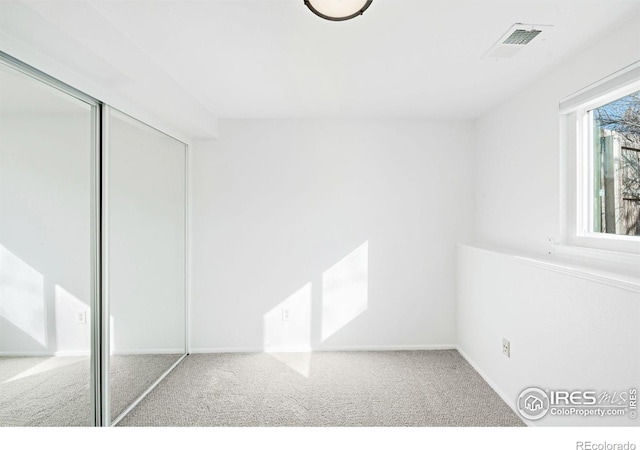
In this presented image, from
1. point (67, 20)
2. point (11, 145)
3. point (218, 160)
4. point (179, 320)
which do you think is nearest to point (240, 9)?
point (67, 20)

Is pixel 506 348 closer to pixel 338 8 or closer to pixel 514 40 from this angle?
pixel 514 40

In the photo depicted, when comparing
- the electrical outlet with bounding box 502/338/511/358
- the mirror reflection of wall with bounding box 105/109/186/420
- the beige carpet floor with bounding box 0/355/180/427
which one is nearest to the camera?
the beige carpet floor with bounding box 0/355/180/427

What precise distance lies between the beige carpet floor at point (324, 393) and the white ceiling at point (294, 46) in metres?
2.14

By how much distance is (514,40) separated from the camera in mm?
1813

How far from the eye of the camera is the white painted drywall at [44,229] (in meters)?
1.38

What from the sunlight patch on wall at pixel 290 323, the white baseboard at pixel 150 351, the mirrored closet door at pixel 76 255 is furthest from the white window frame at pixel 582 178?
the white baseboard at pixel 150 351

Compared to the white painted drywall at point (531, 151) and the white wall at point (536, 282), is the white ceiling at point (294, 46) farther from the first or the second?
the white wall at point (536, 282)

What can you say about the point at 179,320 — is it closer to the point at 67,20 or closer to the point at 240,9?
the point at 67,20

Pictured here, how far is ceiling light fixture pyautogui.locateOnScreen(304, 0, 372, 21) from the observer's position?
1.30 meters

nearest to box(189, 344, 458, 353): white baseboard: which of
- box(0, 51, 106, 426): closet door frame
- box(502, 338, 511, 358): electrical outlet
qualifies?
box(502, 338, 511, 358): electrical outlet

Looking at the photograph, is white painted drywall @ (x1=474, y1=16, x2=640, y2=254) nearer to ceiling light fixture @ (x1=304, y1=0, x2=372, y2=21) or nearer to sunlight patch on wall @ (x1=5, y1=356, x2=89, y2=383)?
ceiling light fixture @ (x1=304, y1=0, x2=372, y2=21)

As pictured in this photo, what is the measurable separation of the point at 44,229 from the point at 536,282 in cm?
275

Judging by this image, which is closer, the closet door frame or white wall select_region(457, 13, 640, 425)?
white wall select_region(457, 13, 640, 425)
